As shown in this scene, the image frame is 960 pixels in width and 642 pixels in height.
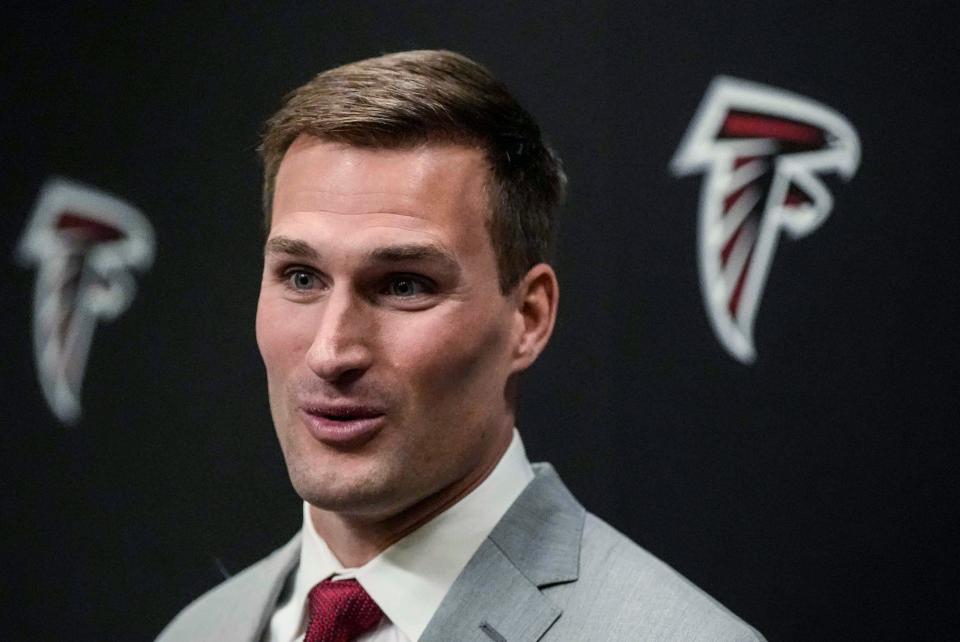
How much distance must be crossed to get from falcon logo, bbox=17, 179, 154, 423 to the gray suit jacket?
1149 mm

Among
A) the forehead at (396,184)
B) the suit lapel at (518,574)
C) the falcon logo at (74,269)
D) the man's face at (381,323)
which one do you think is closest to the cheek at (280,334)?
the man's face at (381,323)

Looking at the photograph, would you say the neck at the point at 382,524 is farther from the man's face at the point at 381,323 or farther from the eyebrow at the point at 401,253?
the eyebrow at the point at 401,253

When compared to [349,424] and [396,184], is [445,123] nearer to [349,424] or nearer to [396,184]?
[396,184]

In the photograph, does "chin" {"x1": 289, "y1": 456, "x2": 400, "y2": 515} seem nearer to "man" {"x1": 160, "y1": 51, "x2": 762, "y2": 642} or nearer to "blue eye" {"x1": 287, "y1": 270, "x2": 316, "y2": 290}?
"man" {"x1": 160, "y1": 51, "x2": 762, "y2": 642}

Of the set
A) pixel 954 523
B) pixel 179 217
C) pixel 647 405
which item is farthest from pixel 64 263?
pixel 954 523

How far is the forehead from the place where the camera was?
5.29 feet

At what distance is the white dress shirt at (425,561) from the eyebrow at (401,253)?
0.29 m

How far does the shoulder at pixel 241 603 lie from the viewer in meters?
1.84

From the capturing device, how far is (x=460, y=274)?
1.62m

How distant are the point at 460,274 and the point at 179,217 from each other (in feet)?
3.58

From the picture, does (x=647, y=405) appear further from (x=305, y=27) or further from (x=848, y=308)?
(x=305, y=27)

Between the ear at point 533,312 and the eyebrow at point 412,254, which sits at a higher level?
the eyebrow at point 412,254

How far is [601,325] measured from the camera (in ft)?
7.52

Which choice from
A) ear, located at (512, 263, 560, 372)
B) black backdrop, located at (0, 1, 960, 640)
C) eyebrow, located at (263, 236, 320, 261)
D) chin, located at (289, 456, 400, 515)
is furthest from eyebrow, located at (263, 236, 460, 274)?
black backdrop, located at (0, 1, 960, 640)
